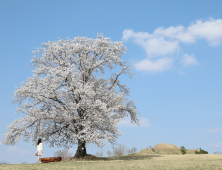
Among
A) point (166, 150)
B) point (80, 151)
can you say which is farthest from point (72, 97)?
point (166, 150)

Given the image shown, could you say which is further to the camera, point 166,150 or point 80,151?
point 166,150

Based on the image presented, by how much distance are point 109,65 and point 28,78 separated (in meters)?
9.20

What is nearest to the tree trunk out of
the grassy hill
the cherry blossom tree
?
the cherry blossom tree

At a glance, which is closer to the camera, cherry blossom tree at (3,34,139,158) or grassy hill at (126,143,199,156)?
cherry blossom tree at (3,34,139,158)

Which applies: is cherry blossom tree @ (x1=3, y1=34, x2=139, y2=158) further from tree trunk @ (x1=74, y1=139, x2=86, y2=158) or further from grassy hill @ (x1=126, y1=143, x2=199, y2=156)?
grassy hill @ (x1=126, y1=143, x2=199, y2=156)

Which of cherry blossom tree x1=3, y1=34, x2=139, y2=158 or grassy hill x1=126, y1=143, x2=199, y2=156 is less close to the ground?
cherry blossom tree x1=3, y1=34, x2=139, y2=158

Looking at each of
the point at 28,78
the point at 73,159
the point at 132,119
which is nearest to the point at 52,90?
the point at 28,78

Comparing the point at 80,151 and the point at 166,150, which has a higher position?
the point at 80,151

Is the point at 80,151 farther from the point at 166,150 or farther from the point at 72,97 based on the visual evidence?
the point at 166,150

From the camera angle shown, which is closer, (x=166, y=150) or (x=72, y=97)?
(x=72, y=97)

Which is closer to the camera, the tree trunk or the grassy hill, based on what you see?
the tree trunk

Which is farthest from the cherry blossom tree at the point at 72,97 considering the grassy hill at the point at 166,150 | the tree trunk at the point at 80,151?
the grassy hill at the point at 166,150

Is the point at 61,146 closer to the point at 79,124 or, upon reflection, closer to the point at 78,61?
the point at 79,124

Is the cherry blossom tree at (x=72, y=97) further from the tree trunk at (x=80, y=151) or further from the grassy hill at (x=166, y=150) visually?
the grassy hill at (x=166, y=150)
